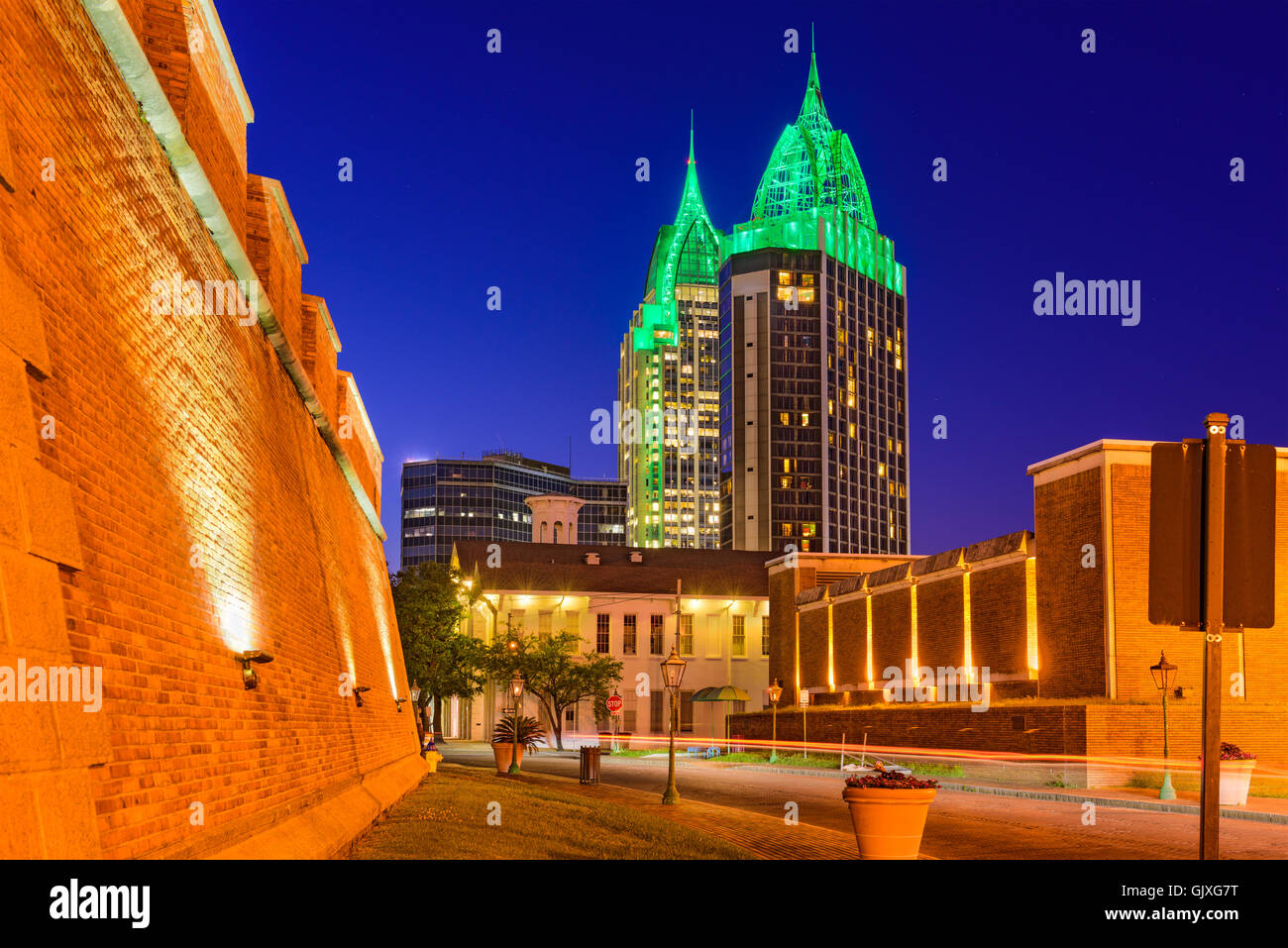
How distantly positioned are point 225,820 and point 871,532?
578 feet

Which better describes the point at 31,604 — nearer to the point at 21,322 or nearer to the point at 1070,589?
the point at 21,322

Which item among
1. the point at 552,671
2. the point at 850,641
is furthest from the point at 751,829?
the point at 552,671

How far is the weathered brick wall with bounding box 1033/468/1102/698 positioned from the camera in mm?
33406

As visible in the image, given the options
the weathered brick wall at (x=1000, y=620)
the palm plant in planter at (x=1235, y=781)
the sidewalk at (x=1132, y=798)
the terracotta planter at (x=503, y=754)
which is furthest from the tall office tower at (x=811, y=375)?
the palm plant in planter at (x=1235, y=781)

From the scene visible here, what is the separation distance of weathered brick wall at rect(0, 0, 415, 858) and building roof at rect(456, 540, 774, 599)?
69.1 meters

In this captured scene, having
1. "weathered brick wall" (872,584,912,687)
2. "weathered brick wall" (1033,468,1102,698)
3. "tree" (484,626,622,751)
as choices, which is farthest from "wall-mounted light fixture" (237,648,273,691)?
"tree" (484,626,622,751)

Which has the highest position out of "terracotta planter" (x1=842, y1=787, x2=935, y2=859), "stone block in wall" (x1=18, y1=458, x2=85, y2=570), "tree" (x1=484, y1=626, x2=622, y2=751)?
"stone block in wall" (x1=18, y1=458, x2=85, y2=570)

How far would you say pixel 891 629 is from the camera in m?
49.1

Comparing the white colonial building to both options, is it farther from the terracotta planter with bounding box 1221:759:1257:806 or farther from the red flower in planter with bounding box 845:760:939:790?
→ the red flower in planter with bounding box 845:760:939:790

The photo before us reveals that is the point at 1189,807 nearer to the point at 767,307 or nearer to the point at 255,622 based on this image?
the point at 255,622

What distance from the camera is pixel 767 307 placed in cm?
16938

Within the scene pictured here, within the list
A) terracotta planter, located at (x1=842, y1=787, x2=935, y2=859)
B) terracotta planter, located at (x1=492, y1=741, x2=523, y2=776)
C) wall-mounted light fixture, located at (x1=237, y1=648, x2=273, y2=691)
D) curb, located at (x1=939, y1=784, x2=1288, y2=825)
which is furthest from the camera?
terracotta planter, located at (x1=492, y1=741, x2=523, y2=776)
